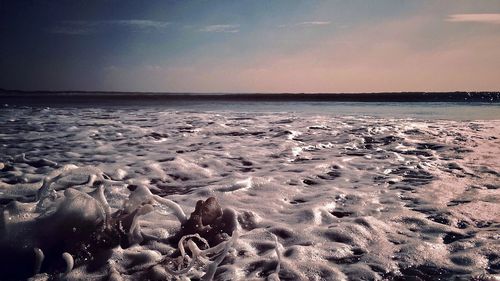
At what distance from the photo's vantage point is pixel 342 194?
12.5ft

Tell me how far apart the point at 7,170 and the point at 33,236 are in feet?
8.56

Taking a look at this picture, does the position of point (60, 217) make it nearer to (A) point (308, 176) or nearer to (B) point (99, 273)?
(B) point (99, 273)

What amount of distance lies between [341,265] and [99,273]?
4.65 ft

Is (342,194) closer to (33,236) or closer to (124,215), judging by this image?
(124,215)

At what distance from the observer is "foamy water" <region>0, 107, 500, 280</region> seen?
2.28 metres

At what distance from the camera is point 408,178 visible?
444cm

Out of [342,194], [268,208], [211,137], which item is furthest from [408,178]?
[211,137]

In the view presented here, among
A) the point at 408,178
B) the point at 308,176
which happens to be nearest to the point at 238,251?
the point at 308,176

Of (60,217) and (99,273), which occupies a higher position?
(60,217)

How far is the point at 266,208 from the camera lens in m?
3.42

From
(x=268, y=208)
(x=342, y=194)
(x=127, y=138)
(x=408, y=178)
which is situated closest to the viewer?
(x=268, y=208)

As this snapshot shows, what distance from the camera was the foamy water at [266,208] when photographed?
7.47ft

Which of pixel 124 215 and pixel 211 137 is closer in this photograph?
pixel 124 215

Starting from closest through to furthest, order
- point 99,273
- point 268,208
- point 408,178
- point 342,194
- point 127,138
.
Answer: point 99,273 < point 268,208 < point 342,194 < point 408,178 < point 127,138
